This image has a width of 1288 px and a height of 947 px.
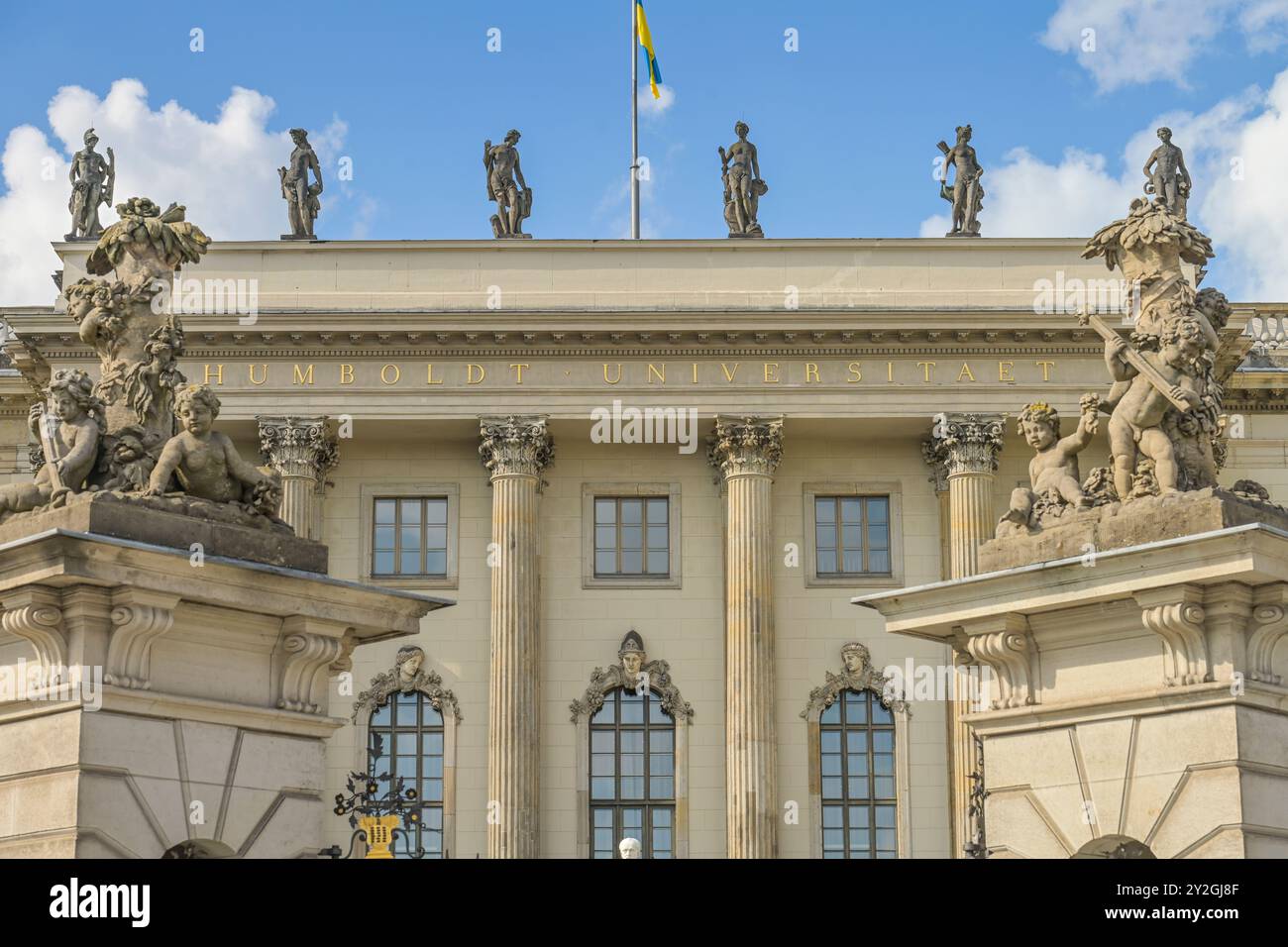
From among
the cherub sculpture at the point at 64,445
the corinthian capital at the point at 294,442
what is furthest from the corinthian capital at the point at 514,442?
the cherub sculpture at the point at 64,445

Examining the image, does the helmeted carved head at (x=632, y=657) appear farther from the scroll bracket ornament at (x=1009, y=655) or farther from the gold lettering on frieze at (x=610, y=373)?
the scroll bracket ornament at (x=1009, y=655)

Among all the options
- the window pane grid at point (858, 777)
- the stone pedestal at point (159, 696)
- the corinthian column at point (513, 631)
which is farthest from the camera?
the window pane grid at point (858, 777)

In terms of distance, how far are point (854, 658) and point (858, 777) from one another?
8.78ft

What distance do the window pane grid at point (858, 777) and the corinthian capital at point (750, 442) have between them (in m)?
5.60

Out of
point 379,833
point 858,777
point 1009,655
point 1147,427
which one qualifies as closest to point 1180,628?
point 1009,655

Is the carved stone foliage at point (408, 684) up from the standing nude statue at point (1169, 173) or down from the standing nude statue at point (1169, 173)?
down

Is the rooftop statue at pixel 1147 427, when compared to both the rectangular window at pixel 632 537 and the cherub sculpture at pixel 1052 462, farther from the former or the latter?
the rectangular window at pixel 632 537

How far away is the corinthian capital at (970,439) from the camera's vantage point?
160 ft

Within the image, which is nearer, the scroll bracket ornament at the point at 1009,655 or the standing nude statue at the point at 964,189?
the scroll bracket ornament at the point at 1009,655

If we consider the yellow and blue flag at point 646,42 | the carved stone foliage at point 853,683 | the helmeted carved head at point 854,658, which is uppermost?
the yellow and blue flag at point 646,42

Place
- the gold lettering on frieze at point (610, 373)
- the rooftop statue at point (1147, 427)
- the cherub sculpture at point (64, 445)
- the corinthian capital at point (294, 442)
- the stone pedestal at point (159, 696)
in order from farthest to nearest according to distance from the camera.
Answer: the gold lettering on frieze at point (610, 373)
the corinthian capital at point (294, 442)
the rooftop statue at point (1147, 427)
the cherub sculpture at point (64, 445)
the stone pedestal at point (159, 696)
